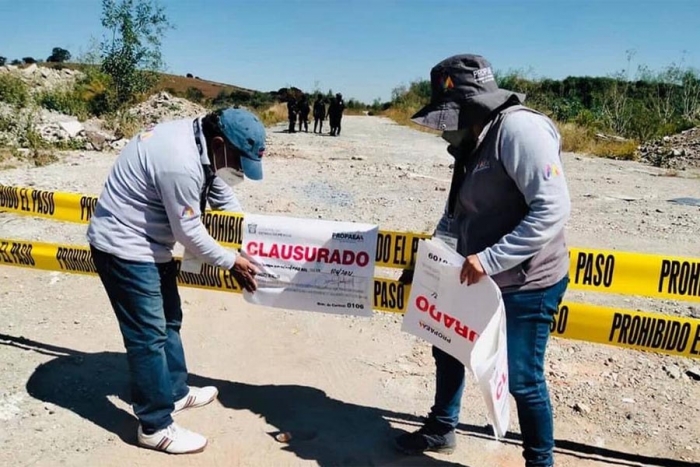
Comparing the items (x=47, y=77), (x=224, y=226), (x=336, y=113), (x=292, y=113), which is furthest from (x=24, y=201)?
(x=47, y=77)

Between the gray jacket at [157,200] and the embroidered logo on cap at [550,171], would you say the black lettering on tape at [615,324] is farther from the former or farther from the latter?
the gray jacket at [157,200]

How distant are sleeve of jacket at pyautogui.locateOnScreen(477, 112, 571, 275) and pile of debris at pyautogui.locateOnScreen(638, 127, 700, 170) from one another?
17.1m

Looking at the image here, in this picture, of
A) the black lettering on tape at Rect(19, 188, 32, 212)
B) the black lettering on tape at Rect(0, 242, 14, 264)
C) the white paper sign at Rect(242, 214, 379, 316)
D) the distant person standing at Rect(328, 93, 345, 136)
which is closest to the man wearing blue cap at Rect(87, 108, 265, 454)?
the white paper sign at Rect(242, 214, 379, 316)

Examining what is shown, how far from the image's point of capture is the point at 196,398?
11.5 feet

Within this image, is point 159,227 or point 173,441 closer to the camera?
point 159,227

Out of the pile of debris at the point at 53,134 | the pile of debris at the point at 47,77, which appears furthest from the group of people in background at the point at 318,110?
the pile of debris at the point at 53,134

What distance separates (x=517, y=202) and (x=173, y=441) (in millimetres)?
2083

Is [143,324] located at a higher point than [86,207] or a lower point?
lower

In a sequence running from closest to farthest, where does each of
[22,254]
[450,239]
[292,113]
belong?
Answer: [450,239] → [22,254] → [292,113]

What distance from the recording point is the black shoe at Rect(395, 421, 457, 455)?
3096mm

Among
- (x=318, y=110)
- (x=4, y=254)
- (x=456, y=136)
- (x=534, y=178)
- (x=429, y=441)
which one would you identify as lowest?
(x=429, y=441)

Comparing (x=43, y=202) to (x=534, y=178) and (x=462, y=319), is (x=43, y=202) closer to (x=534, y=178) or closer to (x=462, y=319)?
(x=462, y=319)

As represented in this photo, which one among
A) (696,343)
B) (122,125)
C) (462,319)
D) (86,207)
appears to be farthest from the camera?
(122,125)

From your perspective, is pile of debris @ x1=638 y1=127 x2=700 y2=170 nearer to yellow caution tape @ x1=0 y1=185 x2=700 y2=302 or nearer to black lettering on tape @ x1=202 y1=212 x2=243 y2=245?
yellow caution tape @ x1=0 y1=185 x2=700 y2=302
